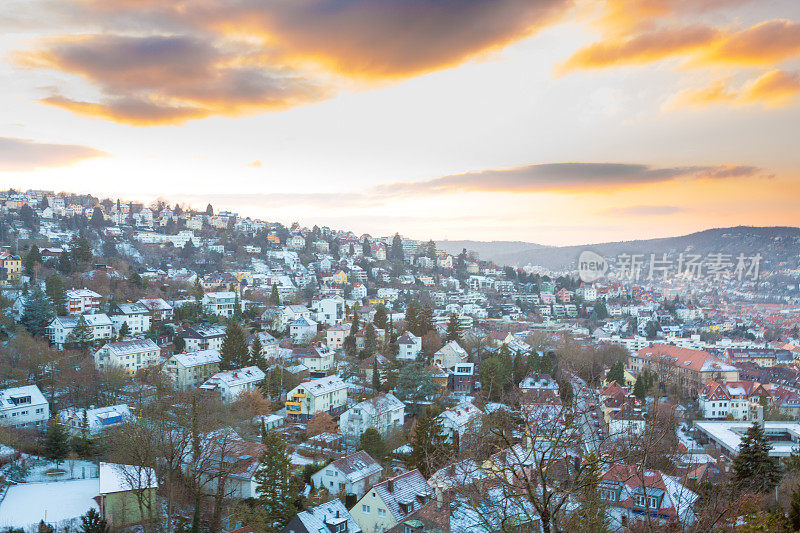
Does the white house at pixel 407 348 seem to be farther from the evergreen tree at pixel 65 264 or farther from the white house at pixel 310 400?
the evergreen tree at pixel 65 264

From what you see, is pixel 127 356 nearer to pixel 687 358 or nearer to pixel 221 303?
pixel 221 303

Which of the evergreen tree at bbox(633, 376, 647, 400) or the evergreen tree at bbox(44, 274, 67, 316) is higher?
the evergreen tree at bbox(44, 274, 67, 316)

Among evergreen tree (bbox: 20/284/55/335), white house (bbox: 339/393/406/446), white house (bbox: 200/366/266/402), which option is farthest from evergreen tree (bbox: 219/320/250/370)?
evergreen tree (bbox: 20/284/55/335)

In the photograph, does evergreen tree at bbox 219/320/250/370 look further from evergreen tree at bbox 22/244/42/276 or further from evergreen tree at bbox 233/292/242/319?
evergreen tree at bbox 22/244/42/276

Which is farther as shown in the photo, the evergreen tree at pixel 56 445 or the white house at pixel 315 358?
the white house at pixel 315 358

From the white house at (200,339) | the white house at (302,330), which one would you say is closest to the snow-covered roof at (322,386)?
the white house at (200,339)

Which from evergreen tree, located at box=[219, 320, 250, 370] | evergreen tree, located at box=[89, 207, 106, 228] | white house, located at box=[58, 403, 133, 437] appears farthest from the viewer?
evergreen tree, located at box=[89, 207, 106, 228]

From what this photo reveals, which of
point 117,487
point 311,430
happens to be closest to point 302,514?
point 117,487

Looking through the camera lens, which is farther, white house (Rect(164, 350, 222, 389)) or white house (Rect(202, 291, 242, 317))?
white house (Rect(202, 291, 242, 317))

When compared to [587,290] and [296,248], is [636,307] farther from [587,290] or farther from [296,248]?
[296,248]
